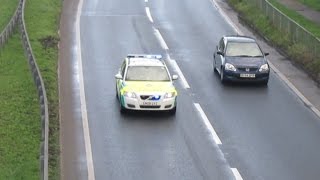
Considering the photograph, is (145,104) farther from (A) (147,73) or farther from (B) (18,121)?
(B) (18,121)

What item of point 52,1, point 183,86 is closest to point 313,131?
point 183,86

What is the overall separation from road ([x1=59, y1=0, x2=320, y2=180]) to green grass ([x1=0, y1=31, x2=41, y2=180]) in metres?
0.85

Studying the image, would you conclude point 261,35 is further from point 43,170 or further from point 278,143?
point 43,170

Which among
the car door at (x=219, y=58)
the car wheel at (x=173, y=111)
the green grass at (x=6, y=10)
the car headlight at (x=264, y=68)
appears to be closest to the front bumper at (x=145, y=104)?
the car wheel at (x=173, y=111)

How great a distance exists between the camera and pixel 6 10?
141 feet

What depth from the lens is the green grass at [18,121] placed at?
1702cm

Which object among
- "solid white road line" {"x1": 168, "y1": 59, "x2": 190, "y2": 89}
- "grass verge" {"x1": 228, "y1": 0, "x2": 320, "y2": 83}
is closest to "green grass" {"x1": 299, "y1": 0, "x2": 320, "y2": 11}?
"grass verge" {"x1": 228, "y1": 0, "x2": 320, "y2": 83}

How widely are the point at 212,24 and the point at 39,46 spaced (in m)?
11.2

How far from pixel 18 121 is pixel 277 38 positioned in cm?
1681

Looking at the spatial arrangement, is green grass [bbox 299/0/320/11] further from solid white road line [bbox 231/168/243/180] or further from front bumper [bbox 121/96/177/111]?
solid white road line [bbox 231/168/243/180]

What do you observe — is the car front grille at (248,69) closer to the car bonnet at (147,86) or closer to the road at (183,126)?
the road at (183,126)

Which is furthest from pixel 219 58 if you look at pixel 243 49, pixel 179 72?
pixel 179 72

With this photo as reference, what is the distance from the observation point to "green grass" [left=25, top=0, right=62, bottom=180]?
1883cm

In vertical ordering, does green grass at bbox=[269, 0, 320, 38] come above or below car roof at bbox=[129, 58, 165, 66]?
below
